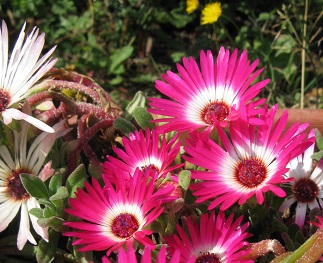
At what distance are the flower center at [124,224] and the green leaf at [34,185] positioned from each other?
0.50 ft

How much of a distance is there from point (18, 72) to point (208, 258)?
1.47 ft

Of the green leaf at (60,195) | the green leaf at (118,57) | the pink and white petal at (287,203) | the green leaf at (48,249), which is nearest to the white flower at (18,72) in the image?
the green leaf at (60,195)

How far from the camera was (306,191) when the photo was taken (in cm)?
108

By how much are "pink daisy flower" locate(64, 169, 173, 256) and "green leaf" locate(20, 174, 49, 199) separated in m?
0.11

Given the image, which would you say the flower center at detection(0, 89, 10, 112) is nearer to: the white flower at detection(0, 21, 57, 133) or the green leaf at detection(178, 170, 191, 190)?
the white flower at detection(0, 21, 57, 133)

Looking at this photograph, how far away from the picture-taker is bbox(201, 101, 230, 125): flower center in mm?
1028

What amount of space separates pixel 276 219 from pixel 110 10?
4.75ft

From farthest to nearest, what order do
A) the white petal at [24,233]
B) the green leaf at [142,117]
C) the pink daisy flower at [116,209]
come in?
1. the green leaf at [142,117]
2. the white petal at [24,233]
3. the pink daisy flower at [116,209]

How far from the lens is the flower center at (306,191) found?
42.3 inches

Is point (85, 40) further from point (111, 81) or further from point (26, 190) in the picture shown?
point (26, 190)

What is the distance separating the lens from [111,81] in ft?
6.90

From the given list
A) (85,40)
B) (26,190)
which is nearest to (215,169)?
(26,190)

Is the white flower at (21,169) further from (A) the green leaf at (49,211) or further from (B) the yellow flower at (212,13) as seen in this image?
(B) the yellow flower at (212,13)

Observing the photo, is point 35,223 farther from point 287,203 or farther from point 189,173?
point 287,203
